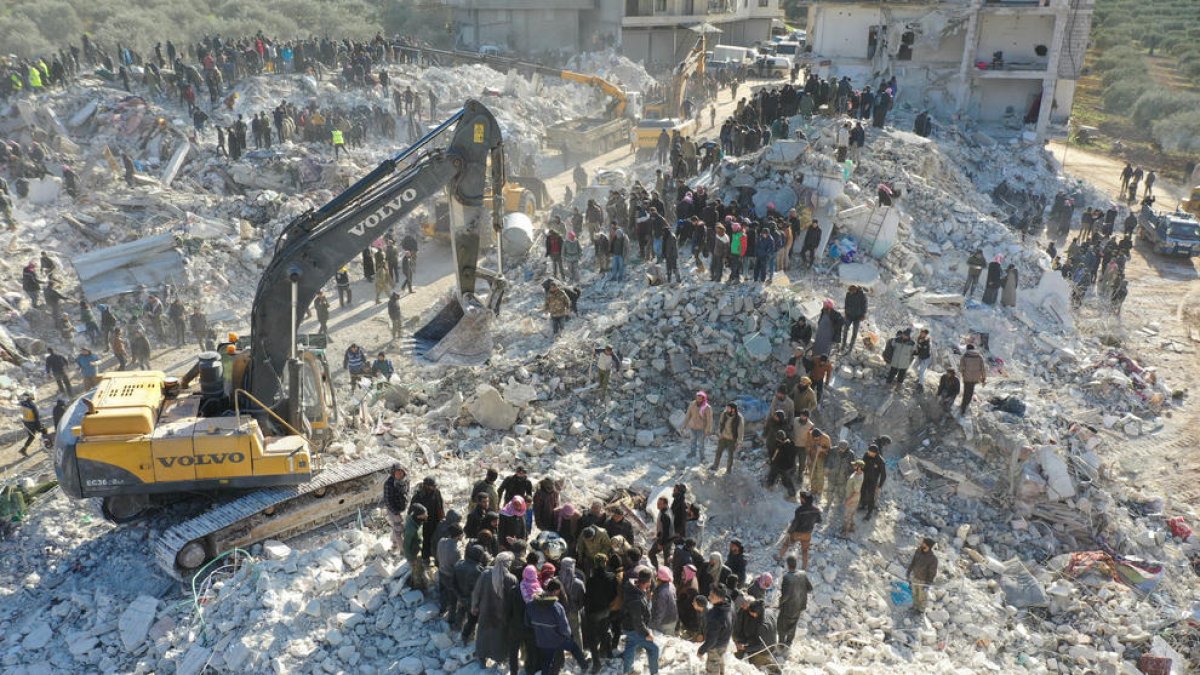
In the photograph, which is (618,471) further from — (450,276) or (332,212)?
(450,276)

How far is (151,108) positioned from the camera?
28438mm

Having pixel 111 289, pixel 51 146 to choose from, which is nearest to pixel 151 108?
pixel 51 146

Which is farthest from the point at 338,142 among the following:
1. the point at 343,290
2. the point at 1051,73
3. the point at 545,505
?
the point at 1051,73

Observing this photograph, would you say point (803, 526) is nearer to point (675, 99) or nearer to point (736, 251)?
point (736, 251)

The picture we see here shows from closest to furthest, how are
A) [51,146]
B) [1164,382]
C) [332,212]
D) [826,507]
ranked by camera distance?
[332,212] < [826,507] < [1164,382] < [51,146]

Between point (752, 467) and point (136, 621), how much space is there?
7.99 metres

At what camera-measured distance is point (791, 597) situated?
938 cm

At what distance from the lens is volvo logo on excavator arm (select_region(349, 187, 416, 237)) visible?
11.1 m

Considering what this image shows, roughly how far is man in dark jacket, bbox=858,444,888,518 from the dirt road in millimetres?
5408

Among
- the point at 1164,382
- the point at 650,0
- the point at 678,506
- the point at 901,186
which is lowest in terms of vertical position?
the point at 1164,382

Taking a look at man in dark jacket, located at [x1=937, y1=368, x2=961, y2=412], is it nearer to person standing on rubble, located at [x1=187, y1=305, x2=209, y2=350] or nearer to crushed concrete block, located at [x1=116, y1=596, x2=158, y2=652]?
crushed concrete block, located at [x1=116, y1=596, x2=158, y2=652]

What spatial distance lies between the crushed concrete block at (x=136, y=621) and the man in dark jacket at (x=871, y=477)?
856 centimetres

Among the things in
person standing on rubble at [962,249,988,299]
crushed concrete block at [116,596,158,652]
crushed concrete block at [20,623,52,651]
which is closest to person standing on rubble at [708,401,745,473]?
crushed concrete block at [116,596,158,652]

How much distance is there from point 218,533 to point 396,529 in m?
1.97
